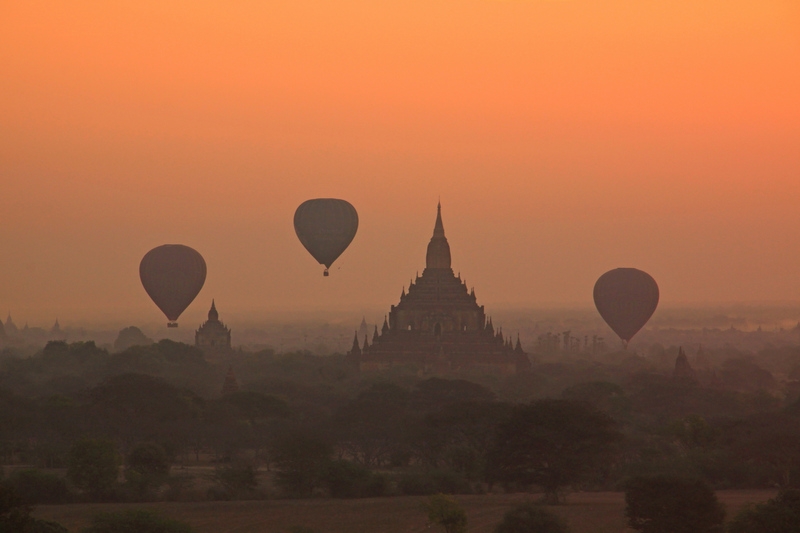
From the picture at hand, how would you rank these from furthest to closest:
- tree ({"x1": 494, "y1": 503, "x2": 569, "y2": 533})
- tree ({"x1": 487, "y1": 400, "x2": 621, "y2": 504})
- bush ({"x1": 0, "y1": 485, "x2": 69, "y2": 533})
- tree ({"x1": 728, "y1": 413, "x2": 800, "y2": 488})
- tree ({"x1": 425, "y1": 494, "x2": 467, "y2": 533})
Result: tree ({"x1": 728, "y1": 413, "x2": 800, "y2": 488}) → tree ({"x1": 487, "y1": 400, "x2": 621, "y2": 504}) → tree ({"x1": 425, "y1": 494, "x2": 467, "y2": 533}) → tree ({"x1": 494, "y1": 503, "x2": 569, "y2": 533}) → bush ({"x1": 0, "y1": 485, "x2": 69, "y2": 533})

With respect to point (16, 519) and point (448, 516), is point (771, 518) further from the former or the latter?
point (16, 519)

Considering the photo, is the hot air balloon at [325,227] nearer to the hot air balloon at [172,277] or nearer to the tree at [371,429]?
the hot air balloon at [172,277]

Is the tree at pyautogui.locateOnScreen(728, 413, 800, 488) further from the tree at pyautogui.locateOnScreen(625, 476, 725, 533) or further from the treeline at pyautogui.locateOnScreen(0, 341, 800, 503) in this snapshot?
the tree at pyautogui.locateOnScreen(625, 476, 725, 533)

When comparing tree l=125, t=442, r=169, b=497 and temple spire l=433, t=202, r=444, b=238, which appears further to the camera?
temple spire l=433, t=202, r=444, b=238

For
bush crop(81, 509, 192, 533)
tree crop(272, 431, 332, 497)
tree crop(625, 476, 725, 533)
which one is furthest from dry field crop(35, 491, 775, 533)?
bush crop(81, 509, 192, 533)

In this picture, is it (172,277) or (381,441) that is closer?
(381,441)

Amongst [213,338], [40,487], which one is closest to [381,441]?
[40,487]

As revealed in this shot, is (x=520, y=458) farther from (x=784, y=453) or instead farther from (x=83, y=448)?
(x=83, y=448)

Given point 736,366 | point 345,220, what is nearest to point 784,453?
point 345,220
